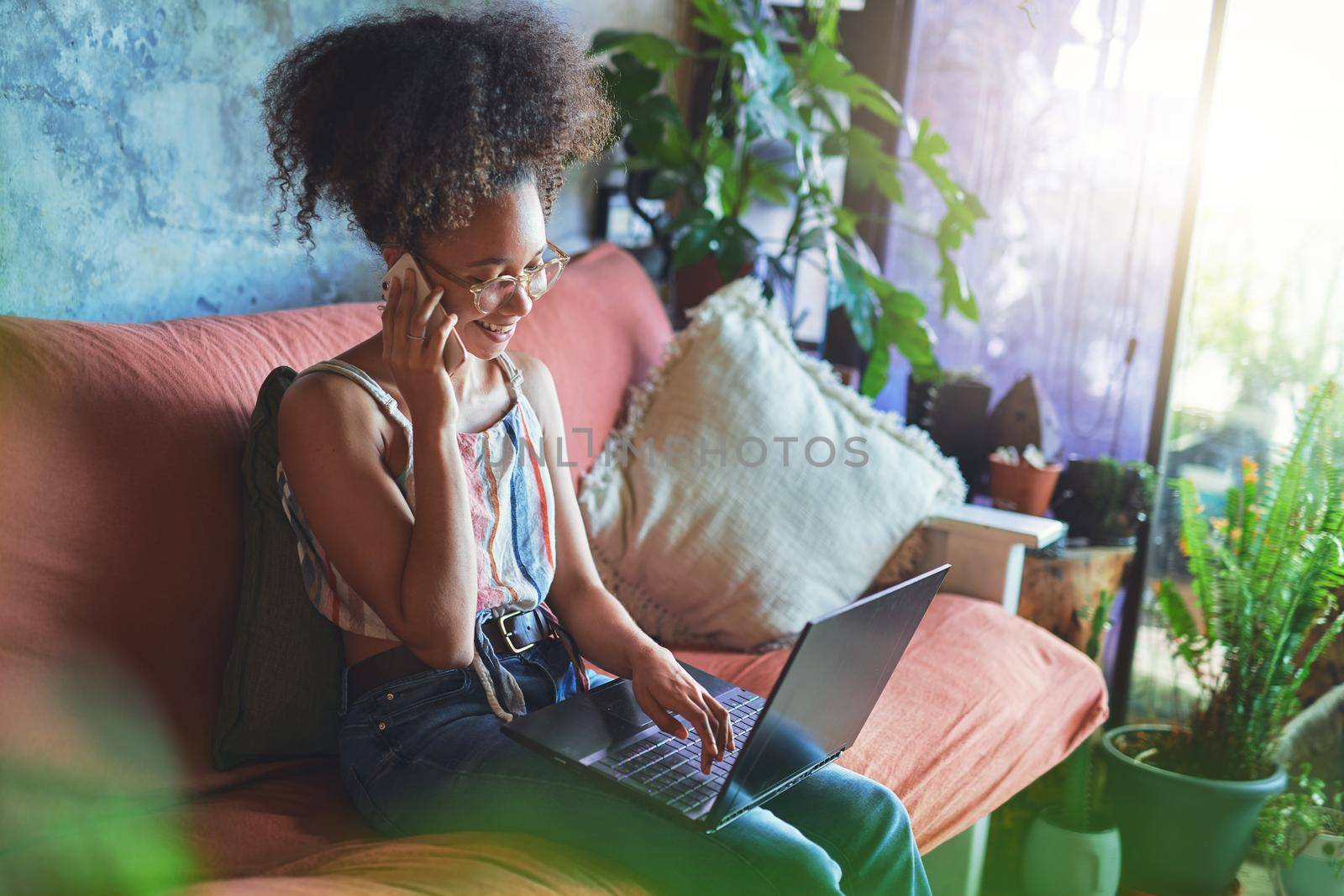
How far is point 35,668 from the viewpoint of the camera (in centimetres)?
111

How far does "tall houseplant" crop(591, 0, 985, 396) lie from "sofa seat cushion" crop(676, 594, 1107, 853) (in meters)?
0.67

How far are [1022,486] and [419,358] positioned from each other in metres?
1.54

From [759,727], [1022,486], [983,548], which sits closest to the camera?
[759,727]

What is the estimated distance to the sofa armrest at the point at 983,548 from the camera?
2.03 m

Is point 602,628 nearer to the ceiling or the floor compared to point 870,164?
nearer to the floor

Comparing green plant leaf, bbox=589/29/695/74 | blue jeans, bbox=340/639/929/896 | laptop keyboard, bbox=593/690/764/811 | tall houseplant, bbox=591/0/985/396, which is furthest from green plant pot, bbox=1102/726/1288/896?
green plant leaf, bbox=589/29/695/74

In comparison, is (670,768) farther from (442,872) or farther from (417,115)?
(417,115)

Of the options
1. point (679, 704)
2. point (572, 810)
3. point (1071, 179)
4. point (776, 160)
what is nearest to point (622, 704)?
point (679, 704)

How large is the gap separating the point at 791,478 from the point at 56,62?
123 centimetres

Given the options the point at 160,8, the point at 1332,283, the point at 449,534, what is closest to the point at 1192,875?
the point at 1332,283

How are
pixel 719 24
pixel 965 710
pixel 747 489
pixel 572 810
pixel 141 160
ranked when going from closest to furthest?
pixel 572 810 → pixel 141 160 → pixel 965 710 → pixel 747 489 → pixel 719 24

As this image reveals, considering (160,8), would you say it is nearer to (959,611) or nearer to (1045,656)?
(959,611)

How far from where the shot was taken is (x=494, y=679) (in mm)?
1266

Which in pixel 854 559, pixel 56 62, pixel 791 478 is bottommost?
pixel 854 559
